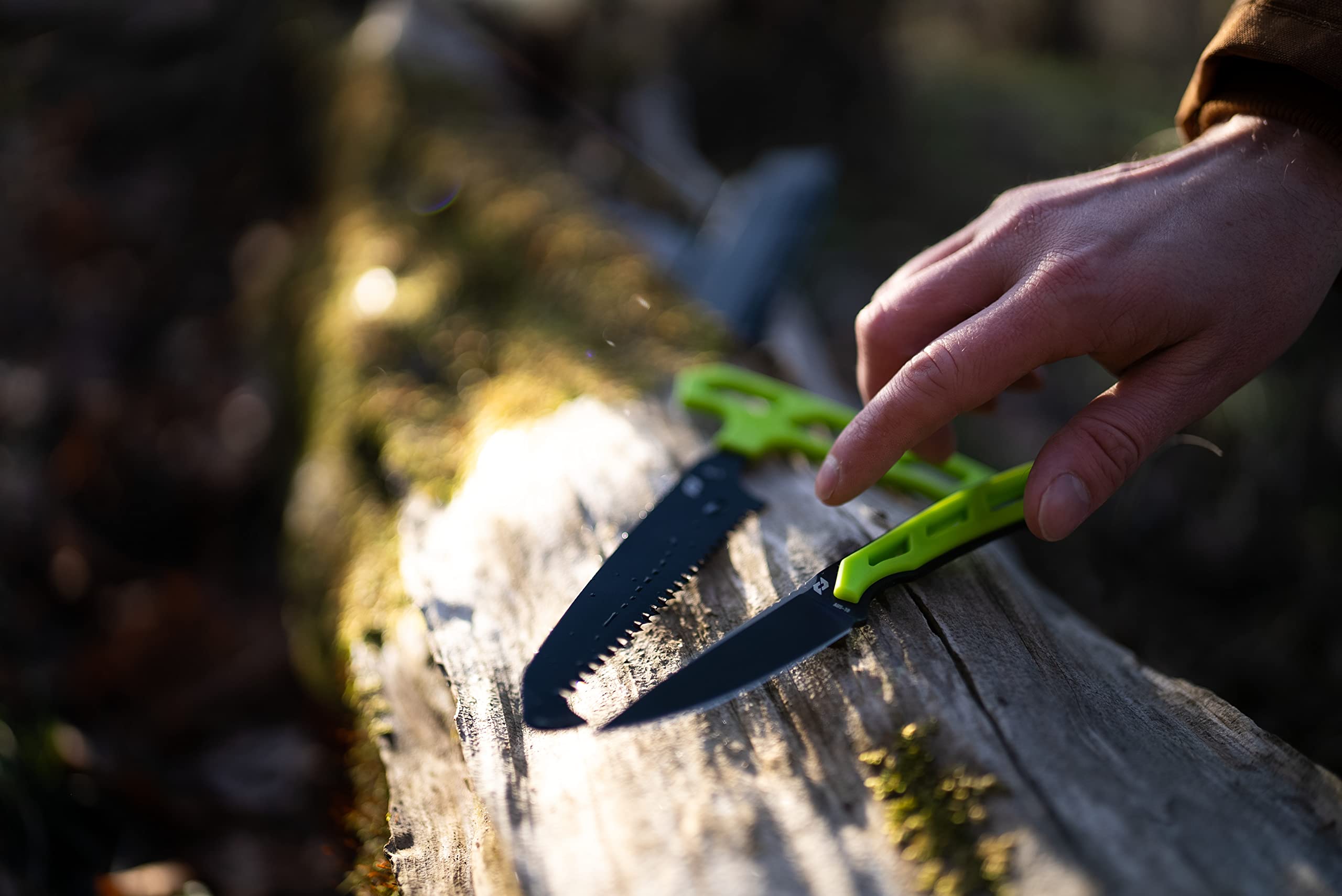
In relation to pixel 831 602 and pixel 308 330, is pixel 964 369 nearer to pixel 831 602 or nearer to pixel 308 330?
pixel 831 602

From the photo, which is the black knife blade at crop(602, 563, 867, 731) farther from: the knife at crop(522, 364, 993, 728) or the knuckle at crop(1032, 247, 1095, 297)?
the knuckle at crop(1032, 247, 1095, 297)

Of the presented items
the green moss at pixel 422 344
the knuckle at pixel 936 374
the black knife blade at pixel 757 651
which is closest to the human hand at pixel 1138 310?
the knuckle at pixel 936 374

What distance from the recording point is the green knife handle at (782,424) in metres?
2.03

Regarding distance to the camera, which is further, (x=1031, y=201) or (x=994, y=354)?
(x=1031, y=201)

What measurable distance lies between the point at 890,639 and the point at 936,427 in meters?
0.40

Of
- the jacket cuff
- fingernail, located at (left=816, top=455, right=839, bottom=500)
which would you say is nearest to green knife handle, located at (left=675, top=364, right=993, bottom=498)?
fingernail, located at (left=816, top=455, right=839, bottom=500)

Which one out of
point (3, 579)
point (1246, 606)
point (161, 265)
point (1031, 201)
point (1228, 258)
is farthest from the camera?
point (161, 265)

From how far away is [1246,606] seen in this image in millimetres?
2895

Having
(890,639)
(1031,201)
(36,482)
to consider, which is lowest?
(890,639)

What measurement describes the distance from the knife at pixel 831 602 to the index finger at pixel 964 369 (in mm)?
186

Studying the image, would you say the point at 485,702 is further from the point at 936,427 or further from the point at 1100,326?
the point at 1100,326

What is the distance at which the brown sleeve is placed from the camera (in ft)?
4.83

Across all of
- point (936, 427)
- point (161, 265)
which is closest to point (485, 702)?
point (936, 427)

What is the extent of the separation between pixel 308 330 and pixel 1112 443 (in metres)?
2.93
